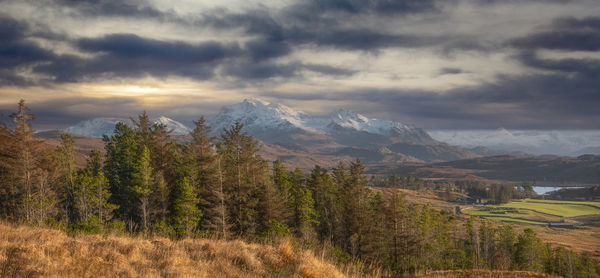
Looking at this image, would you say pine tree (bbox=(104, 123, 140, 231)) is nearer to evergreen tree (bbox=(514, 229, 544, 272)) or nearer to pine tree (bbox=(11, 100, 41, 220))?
pine tree (bbox=(11, 100, 41, 220))

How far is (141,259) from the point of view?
10102 millimetres

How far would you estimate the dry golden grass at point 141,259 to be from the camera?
340 inches

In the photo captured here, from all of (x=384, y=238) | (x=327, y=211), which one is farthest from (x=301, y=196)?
(x=384, y=238)

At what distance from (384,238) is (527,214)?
190 metres

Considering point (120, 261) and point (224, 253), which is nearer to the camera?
point (120, 261)

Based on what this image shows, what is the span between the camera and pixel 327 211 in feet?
183

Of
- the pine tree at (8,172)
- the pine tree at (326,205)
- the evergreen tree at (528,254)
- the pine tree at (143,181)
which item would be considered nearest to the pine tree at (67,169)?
the pine tree at (8,172)

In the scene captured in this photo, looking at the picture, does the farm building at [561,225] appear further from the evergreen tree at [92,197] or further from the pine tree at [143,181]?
the evergreen tree at [92,197]

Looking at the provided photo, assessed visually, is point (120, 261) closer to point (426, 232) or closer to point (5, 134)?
point (5, 134)

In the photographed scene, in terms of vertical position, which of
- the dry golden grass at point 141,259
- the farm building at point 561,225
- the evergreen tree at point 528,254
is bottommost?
the farm building at point 561,225

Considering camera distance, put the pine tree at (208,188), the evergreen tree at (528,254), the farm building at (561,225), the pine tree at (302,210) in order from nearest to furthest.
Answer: the pine tree at (208,188) → the pine tree at (302,210) → the evergreen tree at (528,254) → the farm building at (561,225)

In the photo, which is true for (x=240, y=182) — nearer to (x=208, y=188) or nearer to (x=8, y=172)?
(x=208, y=188)

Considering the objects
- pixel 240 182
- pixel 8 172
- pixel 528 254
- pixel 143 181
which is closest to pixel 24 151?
pixel 8 172

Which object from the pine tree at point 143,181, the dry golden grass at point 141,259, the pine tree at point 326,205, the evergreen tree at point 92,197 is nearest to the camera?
the dry golden grass at point 141,259
